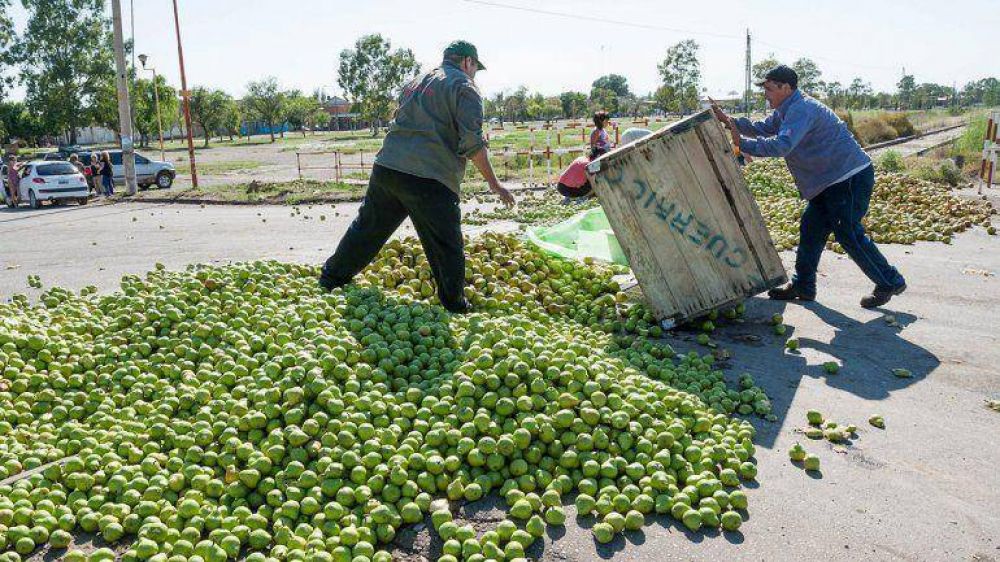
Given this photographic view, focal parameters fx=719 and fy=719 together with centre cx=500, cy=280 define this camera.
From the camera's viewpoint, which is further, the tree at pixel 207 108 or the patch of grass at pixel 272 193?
the tree at pixel 207 108

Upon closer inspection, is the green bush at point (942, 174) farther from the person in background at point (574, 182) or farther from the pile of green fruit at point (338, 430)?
the pile of green fruit at point (338, 430)

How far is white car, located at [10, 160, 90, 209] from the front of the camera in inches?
853

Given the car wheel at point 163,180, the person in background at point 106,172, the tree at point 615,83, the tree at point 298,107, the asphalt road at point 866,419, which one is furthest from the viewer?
the tree at point 615,83

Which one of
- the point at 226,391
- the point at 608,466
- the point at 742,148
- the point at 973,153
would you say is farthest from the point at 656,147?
the point at 973,153

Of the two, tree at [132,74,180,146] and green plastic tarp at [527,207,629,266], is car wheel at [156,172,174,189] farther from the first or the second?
tree at [132,74,180,146]

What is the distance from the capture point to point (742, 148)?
6309mm

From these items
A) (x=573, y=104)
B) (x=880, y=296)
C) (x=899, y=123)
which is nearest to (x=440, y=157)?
(x=880, y=296)

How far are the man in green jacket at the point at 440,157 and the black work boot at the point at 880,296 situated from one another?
3623mm

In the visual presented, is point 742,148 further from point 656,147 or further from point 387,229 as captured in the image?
point 387,229

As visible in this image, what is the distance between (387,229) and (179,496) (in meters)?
3.09

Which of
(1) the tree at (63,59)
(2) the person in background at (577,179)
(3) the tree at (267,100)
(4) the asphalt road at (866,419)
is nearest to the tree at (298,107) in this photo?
(3) the tree at (267,100)


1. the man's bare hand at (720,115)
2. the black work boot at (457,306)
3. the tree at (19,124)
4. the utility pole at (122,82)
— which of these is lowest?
the black work boot at (457,306)

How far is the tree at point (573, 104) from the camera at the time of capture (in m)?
104

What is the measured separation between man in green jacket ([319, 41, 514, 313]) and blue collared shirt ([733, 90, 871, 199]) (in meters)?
2.37
